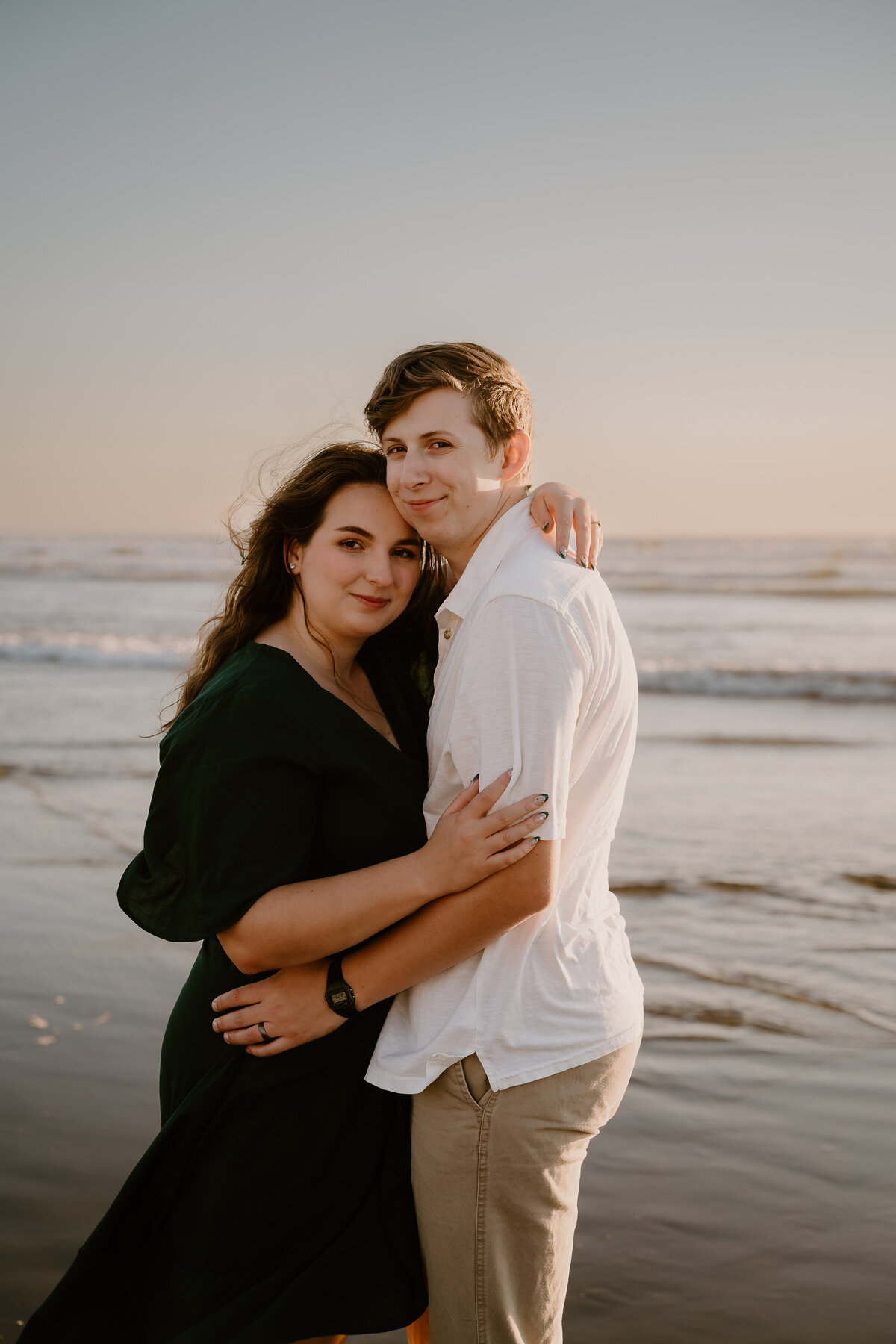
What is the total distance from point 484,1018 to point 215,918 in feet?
1.73

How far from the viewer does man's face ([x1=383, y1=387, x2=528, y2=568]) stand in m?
2.14

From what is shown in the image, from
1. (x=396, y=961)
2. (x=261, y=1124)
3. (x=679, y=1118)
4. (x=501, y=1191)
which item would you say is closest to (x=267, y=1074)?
(x=261, y=1124)

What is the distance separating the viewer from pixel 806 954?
500cm

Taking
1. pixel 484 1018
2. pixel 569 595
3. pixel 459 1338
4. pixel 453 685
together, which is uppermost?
pixel 569 595

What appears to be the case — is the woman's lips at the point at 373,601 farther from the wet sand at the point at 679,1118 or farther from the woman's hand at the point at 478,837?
the wet sand at the point at 679,1118

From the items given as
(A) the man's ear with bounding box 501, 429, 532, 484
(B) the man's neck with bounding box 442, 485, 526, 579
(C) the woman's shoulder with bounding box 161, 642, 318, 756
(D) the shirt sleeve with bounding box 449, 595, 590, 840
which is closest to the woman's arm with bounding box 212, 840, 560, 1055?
(D) the shirt sleeve with bounding box 449, 595, 590, 840

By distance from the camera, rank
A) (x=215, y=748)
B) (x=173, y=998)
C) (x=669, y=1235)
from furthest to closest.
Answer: (x=173, y=998) < (x=669, y=1235) < (x=215, y=748)

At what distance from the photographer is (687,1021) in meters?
4.31

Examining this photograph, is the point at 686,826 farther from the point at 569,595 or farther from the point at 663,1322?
the point at 569,595

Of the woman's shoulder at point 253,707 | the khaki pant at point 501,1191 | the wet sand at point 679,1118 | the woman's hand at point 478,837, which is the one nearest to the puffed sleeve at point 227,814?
the woman's shoulder at point 253,707

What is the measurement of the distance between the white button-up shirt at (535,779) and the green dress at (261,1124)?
0.46 ft

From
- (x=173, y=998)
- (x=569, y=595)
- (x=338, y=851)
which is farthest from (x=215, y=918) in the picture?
(x=173, y=998)

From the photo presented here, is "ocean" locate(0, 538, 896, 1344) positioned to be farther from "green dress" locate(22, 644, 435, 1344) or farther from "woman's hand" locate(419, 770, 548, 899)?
"woman's hand" locate(419, 770, 548, 899)

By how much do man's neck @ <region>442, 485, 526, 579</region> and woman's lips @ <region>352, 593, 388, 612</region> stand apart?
0.62 feet
